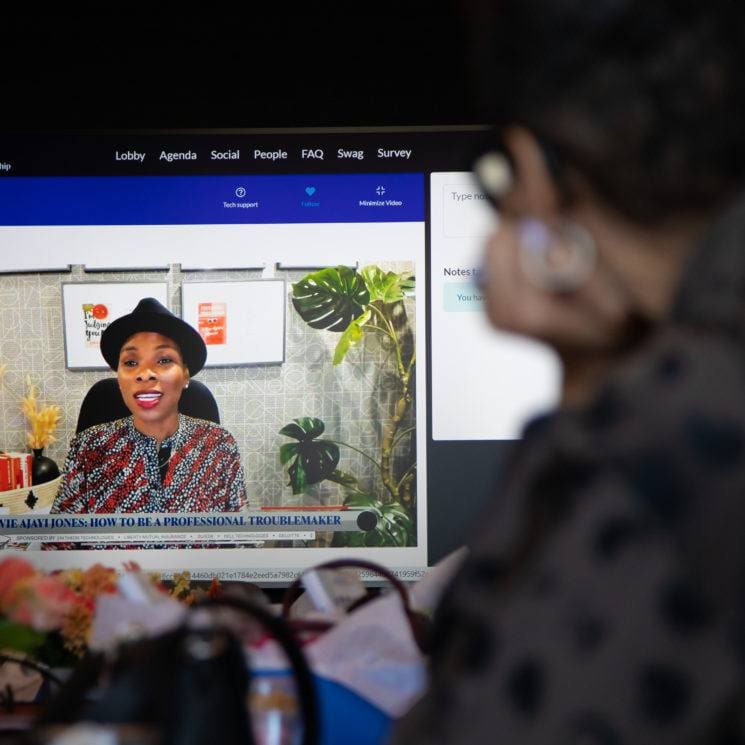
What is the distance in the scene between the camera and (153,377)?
2025mm

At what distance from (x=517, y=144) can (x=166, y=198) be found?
163cm

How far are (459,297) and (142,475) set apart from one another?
0.78 metres

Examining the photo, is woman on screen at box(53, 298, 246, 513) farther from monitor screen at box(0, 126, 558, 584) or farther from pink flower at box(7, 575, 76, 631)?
pink flower at box(7, 575, 76, 631)

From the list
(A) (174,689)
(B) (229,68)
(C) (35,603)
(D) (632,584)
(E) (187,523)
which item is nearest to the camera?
(D) (632,584)

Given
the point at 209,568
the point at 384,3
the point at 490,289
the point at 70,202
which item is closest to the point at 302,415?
the point at 209,568

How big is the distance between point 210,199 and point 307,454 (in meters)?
0.59

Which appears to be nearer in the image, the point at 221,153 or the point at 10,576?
the point at 10,576

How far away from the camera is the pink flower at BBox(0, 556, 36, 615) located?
0.91 metres

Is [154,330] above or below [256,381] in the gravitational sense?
above

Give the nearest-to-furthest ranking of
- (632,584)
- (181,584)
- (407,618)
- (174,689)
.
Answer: (632,584), (174,689), (407,618), (181,584)

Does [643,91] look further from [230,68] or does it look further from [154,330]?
[230,68]

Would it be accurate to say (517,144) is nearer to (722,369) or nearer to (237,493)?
(722,369)

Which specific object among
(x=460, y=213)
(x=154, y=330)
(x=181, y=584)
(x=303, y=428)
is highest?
(x=460, y=213)

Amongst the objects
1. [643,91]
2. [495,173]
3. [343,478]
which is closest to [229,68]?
[343,478]
